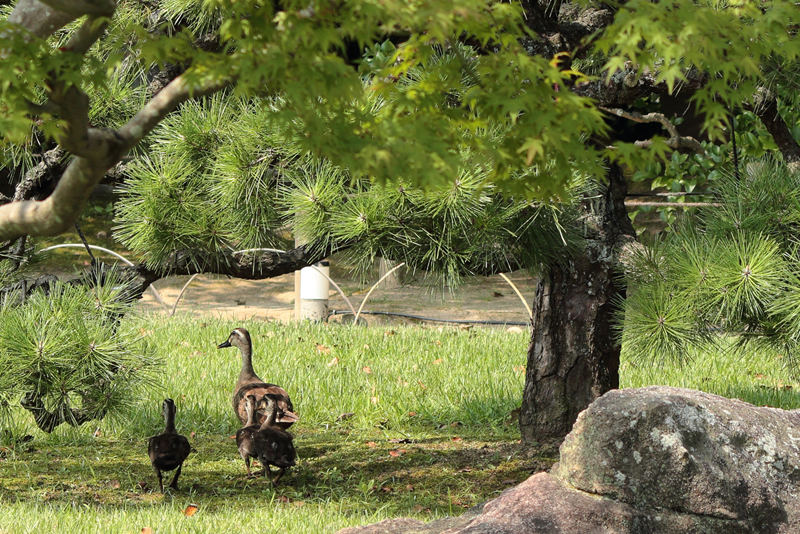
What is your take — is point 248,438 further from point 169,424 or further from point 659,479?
point 659,479

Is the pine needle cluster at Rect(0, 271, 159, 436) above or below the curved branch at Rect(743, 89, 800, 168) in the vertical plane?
below

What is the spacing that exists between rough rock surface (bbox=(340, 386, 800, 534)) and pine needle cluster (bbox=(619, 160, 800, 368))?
938 millimetres

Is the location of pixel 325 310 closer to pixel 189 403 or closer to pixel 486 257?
pixel 189 403

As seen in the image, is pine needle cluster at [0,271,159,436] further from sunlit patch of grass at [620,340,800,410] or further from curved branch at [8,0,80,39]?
sunlit patch of grass at [620,340,800,410]

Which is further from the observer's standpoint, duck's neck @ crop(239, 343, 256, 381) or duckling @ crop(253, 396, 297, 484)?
duck's neck @ crop(239, 343, 256, 381)

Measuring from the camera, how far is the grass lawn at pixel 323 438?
11.1ft

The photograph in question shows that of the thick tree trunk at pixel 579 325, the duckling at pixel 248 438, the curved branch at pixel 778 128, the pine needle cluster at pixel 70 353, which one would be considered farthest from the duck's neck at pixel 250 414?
the curved branch at pixel 778 128

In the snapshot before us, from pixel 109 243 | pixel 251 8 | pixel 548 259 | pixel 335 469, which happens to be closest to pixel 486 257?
pixel 548 259

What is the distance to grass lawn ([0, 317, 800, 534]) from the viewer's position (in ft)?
11.1

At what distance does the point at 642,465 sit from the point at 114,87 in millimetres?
3268

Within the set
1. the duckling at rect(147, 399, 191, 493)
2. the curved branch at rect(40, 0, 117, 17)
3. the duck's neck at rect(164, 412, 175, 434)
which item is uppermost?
the curved branch at rect(40, 0, 117, 17)

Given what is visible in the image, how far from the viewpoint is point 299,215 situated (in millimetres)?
3717

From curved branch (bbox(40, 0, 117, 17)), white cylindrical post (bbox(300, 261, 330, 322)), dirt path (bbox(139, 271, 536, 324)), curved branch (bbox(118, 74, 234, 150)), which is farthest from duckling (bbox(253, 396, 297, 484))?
dirt path (bbox(139, 271, 536, 324))

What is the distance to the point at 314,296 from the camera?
825 cm
